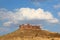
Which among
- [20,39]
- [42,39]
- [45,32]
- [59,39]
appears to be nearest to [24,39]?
[20,39]

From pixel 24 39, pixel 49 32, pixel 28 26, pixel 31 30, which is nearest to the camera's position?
pixel 24 39

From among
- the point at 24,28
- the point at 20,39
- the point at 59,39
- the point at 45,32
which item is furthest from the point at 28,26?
the point at 59,39

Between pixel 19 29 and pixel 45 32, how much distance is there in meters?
28.7

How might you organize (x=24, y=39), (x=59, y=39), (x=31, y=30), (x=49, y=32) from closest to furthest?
1. (x=59, y=39)
2. (x=24, y=39)
3. (x=49, y=32)
4. (x=31, y=30)

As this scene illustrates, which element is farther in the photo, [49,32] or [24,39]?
[49,32]

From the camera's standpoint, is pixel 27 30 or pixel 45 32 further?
pixel 27 30

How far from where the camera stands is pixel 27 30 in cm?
16700

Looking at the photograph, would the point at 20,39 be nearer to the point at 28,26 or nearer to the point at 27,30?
the point at 27,30

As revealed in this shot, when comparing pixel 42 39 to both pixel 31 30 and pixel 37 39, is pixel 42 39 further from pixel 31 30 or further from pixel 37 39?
pixel 31 30

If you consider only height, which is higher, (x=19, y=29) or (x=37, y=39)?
(x=19, y=29)

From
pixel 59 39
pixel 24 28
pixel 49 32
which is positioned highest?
pixel 24 28

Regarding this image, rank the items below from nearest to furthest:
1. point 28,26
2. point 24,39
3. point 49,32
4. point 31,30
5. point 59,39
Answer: point 59,39
point 24,39
point 49,32
point 31,30
point 28,26

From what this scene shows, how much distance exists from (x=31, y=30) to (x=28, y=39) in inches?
1669

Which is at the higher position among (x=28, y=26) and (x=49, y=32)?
(x=28, y=26)
